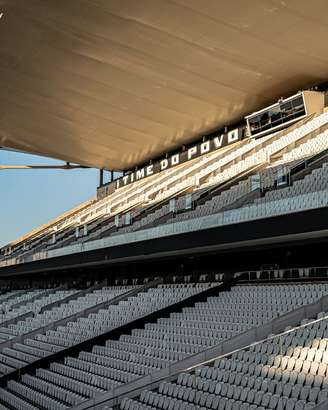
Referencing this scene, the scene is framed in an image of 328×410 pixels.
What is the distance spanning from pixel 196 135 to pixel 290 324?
52.3 ft

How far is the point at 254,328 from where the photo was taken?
11266 mm

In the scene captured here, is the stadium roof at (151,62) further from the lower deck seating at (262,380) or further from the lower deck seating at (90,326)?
the lower deck seating at (262,380)

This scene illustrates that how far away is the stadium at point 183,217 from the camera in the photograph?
10.9m

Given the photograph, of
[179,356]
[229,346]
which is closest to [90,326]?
[179,356]

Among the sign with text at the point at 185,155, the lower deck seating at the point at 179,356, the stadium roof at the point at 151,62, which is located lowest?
the lower deck seating at the point at 179,356

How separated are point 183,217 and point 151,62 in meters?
5.42

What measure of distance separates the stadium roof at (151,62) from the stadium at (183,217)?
0.23 ft

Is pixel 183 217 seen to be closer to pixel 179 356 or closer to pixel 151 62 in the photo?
pixel 151 62

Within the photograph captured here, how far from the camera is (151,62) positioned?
63.7 ft

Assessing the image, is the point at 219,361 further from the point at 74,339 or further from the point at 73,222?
the point at 73,222

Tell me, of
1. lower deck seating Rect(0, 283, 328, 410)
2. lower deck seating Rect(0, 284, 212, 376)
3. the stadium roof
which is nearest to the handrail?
lower deck seating Rect(0, 283, 328, 410)

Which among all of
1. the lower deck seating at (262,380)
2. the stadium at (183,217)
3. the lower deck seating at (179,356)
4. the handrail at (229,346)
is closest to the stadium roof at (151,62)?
the stadium at (183,217)

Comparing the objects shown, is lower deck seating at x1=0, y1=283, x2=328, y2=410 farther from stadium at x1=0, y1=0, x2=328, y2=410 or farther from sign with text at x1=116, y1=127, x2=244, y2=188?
sign with text at x1=116, y1=127, x2=244, y2=188

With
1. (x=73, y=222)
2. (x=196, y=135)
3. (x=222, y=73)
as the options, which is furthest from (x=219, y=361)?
(x=73, y=222)
